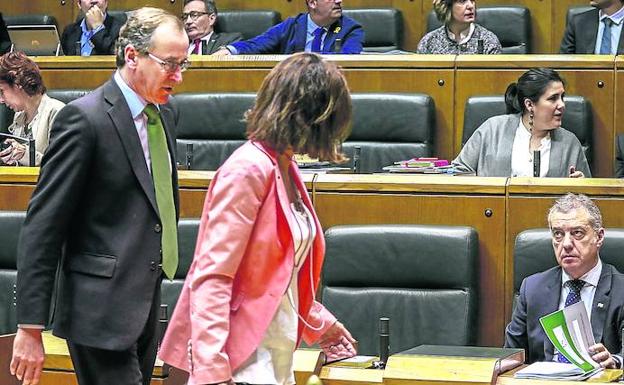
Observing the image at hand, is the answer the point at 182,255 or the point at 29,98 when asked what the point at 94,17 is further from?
the point at 182,255

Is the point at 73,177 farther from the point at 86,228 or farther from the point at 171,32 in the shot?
the point at 171,32

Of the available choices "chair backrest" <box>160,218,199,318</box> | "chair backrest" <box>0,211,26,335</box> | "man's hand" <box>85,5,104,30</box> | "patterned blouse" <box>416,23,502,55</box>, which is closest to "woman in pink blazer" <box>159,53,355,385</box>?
"chair backrest" <box>160,218,199,318</box>

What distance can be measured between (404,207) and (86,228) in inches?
54.3

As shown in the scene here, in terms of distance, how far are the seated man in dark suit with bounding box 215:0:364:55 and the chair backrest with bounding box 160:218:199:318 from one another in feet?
6.05

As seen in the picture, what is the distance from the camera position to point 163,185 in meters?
2.02

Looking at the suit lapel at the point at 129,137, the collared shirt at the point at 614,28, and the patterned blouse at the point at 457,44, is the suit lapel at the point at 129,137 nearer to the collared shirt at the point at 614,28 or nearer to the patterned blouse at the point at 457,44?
the patterned blouse at the point at 457,44

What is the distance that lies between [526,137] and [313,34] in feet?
4.53

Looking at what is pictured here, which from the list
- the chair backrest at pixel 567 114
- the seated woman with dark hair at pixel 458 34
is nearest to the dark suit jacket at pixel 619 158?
the chair backrest at pixel 567 114

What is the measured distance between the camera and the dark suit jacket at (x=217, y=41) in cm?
514

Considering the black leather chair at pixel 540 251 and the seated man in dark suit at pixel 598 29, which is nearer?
the black leather chair at pixel 540 251

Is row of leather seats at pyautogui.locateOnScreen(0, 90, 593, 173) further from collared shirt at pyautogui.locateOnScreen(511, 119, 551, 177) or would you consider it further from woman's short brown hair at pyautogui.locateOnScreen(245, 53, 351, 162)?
woman's short brown hair at pyautogui.locateOnScreen(245, 53, 351, 162)

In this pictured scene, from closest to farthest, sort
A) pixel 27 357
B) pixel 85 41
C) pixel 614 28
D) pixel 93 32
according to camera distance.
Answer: pixel 27 357 < pixel 614 28 < pixel 93 32 < pixel 85 41

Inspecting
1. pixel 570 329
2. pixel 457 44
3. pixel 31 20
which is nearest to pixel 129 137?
pixel 570 329

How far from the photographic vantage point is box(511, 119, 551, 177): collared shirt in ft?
12.7
